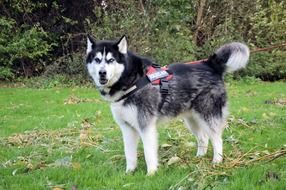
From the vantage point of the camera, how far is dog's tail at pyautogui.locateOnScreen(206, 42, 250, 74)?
5148mm

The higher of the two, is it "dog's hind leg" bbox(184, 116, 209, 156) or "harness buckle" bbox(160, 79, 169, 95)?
"harness buckle" bbox(160, 79, 169, 95)

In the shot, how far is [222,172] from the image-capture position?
419 centimetres

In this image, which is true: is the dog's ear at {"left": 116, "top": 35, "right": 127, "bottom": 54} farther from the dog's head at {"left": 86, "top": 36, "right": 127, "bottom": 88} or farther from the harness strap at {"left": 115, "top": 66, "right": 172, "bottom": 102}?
the harness strap at {"left": 115, "top": 66, "right": 172, "bottom": 102}

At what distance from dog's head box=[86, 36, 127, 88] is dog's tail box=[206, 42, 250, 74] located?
1178mm

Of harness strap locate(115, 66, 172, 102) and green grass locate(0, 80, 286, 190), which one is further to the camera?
harness strap locate(115, 66, 172, 102)

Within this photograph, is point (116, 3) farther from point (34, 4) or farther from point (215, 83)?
point (215, 83)

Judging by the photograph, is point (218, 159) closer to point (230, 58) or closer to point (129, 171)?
→ point (129, 171)

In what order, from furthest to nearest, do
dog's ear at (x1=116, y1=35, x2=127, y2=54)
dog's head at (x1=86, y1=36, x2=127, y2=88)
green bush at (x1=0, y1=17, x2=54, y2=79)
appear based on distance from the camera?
A: green bush at (x1=0, y1=17, x2=54, y2=79) < dog's ear at (x1=116, y1=35, x2=127, y2=54) < dog's head at (x1=86, y1=36, x2=127, y2=88)

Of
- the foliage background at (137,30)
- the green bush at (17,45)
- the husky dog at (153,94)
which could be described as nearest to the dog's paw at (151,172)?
the husky dog at (153,94)

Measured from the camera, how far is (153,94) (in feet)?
15.6

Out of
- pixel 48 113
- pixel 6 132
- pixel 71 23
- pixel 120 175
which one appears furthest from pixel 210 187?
pixel 71 23

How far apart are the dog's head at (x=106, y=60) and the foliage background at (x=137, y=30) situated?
10.2 m

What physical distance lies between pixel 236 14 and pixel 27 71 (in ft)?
28.2

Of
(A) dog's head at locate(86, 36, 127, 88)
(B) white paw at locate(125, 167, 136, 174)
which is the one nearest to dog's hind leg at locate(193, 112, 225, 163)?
(B) white paw at locate(125, 167, 136, 174)
